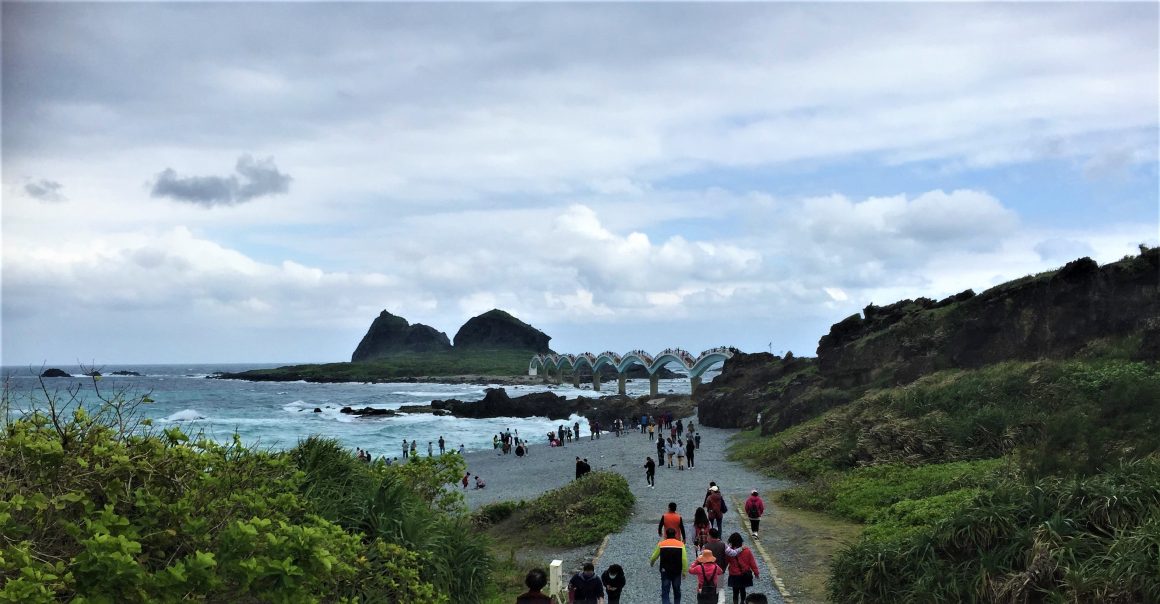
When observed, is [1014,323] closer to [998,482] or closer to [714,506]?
[998,482]

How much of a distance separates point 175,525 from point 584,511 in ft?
45.9

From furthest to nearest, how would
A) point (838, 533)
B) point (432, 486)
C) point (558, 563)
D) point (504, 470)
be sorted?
point (504, 470)
point (838, 533)
point (432, 486)
point (558, 563)

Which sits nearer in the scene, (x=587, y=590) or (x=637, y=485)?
(x=587, y=590)

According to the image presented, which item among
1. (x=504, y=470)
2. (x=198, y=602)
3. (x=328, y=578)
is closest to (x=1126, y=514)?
(x=328, y=578)

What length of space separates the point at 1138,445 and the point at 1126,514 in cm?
522

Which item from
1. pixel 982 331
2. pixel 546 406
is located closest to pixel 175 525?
pixel 982 331

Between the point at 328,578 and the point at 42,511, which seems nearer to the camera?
the point at 42,511

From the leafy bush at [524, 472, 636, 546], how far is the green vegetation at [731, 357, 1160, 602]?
5.11m

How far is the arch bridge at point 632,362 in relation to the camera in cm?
9019

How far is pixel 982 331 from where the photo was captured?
34281 millimetres

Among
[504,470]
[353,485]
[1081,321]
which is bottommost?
[504,470]

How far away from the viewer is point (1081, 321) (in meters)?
29.8

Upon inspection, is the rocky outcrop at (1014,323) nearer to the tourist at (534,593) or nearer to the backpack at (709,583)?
the backpack at (709,583)

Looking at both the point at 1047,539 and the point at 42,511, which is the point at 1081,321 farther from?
the point at 42,511
